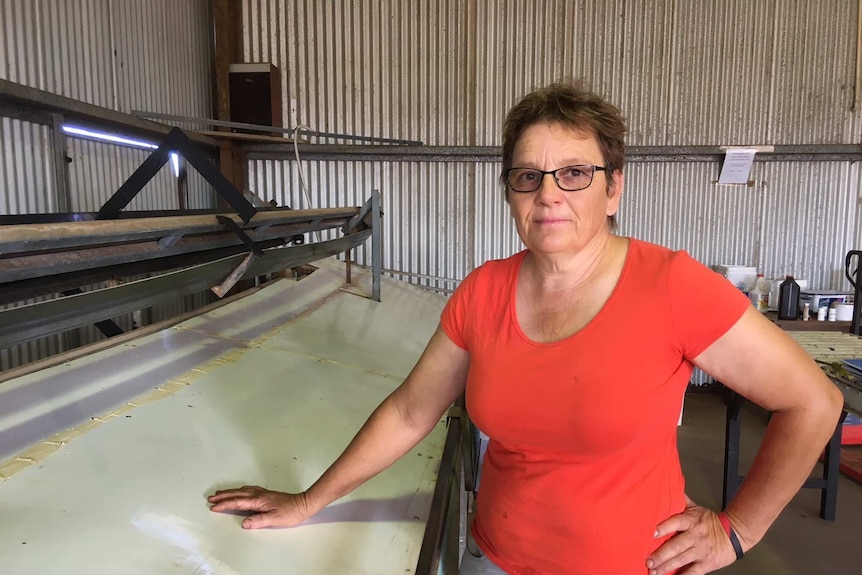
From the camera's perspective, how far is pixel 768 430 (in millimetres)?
895

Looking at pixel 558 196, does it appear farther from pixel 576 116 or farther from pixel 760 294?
pixel 760 294

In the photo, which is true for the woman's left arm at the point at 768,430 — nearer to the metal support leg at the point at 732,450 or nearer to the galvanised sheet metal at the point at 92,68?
the metal support leg at the point at 732,450

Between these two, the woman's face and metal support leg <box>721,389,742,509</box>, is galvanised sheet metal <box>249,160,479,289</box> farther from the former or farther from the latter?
the woman's face

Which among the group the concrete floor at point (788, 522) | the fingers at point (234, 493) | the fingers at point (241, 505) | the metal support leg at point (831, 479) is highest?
the fingers at point (234, 493)

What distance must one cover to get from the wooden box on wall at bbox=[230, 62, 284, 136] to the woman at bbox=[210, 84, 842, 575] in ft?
10.8

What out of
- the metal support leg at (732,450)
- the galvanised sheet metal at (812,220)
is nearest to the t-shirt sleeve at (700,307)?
the metal support leg at (732,450)

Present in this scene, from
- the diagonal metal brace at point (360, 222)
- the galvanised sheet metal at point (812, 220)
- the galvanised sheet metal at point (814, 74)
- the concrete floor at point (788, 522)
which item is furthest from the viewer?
the galvanised sheet metal at point (812, 220)

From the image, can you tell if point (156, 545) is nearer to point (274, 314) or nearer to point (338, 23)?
point (274, 314)

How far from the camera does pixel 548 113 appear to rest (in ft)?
2.94

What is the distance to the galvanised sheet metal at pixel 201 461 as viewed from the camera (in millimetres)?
832

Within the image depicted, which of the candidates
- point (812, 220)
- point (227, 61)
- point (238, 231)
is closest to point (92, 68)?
point (227, 61)

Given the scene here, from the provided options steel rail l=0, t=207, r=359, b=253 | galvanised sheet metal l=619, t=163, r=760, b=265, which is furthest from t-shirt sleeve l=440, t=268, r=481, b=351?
galvanised sheet metal l=619, t=163, r=760, b=265

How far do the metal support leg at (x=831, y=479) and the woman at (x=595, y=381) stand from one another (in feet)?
7.62

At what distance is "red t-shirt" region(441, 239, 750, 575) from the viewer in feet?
2.74
